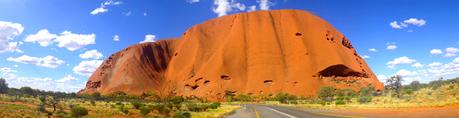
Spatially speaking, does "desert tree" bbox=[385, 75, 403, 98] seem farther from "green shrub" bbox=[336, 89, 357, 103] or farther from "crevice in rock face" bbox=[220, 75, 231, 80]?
"crevice in rock face" bbox=[220, 75, 231, 80]

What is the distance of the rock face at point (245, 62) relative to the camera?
11650 cm

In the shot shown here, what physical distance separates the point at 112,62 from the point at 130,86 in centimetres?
2347

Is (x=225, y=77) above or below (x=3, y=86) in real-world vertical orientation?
above

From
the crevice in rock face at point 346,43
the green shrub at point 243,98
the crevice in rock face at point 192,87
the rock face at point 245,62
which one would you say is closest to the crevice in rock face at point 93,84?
the rock face at point 245,62

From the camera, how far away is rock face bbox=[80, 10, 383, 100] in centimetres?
11650

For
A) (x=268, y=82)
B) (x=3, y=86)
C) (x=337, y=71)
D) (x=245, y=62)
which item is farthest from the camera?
(x=245, y=62)

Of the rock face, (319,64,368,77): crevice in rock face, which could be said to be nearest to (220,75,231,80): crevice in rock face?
the rock face

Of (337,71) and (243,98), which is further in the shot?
(337,71)

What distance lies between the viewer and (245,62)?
12644 cm

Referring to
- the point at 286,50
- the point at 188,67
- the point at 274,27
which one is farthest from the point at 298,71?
the point at 188,67

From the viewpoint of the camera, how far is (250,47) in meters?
131

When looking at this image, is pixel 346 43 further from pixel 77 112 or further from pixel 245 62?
pixel 77 112

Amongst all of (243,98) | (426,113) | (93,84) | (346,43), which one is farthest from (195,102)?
(426,113)

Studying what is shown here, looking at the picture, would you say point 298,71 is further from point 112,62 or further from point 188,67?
point 112,62
